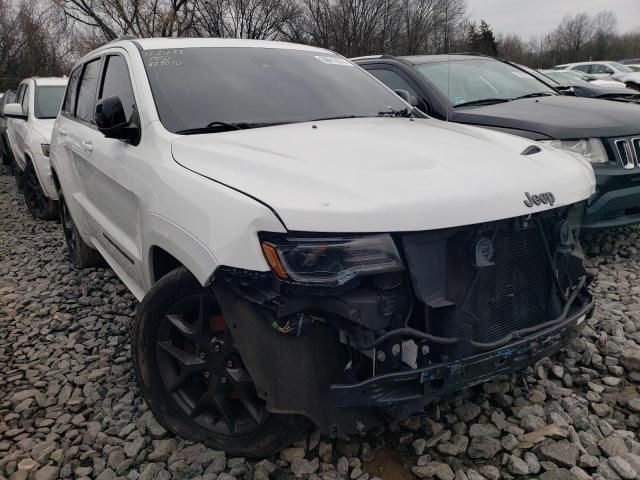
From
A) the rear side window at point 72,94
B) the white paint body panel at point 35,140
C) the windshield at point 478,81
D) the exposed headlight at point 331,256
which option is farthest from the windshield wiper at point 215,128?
the white paint body panel at point 35,140

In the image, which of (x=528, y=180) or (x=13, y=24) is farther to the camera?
(x=13, y=24)

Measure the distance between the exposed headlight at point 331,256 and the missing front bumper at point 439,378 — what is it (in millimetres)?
391

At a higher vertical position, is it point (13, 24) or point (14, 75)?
point (13, 24)

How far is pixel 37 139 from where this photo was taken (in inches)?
260

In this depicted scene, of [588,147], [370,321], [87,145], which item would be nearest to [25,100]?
[87,145]

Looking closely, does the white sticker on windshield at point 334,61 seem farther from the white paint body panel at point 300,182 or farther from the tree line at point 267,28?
the tree line at point 267,28

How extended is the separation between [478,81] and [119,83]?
378cm

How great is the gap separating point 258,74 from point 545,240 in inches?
A: 73.7

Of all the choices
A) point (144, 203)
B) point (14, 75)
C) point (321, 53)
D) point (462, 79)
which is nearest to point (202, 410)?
point (144, 203)

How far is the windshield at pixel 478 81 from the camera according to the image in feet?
18.0

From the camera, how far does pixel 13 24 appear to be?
1077 inches

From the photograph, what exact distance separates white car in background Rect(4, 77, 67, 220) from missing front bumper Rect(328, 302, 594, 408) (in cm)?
544

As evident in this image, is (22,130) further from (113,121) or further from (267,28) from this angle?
(267,28)

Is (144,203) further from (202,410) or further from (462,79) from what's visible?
(462,79)
